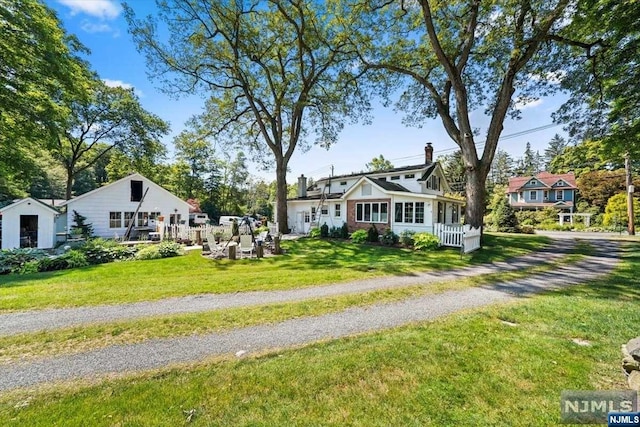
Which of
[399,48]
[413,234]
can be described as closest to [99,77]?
[399,48]

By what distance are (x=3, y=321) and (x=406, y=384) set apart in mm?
6936

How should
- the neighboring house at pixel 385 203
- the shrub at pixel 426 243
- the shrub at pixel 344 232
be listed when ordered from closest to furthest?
the shrub at pixel 426 243 < the neighboring house at pixel 385 203 < the shrub at pixel 344 232

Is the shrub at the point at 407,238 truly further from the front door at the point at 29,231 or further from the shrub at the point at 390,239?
the front door at the point at 29,231

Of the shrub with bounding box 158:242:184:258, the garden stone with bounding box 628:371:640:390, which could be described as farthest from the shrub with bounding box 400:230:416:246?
the garden stone with bounding box 628:371:640:390

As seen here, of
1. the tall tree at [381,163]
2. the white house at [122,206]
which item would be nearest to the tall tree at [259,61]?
the white house at [122,206]

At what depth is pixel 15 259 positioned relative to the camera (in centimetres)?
991

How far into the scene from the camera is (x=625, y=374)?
114 inches

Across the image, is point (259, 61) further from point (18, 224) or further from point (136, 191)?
point (18, 224)

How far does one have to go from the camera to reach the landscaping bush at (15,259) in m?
9.38

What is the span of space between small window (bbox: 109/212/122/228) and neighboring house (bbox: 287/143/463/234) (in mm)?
13370

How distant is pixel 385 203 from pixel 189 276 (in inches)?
523

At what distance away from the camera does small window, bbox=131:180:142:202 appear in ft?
65.7

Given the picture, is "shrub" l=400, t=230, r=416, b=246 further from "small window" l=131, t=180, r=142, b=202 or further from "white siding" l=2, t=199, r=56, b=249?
"white siding" l=2, t=199, r=56, b=249

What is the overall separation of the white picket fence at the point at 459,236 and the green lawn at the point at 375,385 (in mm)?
8781
